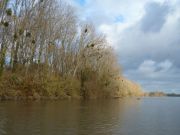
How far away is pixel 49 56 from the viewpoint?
73062 mm

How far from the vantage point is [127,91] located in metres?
123

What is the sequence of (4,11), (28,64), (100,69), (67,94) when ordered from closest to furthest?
(4,11), (28,64), (67,94), (100,69)

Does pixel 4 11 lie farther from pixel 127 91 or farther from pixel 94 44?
pixel 127 91

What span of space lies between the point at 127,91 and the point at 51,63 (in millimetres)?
52636

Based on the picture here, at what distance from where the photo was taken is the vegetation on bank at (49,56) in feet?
184

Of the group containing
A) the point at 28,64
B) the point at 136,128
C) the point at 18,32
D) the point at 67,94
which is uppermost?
the point at 18,32

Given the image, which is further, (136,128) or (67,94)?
(67,94)

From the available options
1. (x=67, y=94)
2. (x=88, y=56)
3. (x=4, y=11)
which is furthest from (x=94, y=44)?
(x=4, y=11)

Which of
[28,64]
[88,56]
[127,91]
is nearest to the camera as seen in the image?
[28,64]

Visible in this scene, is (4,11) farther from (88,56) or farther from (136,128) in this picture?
(136,128)

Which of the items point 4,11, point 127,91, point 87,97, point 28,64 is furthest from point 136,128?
point 127,91

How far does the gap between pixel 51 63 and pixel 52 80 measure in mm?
11117

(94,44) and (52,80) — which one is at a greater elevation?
(94,44)

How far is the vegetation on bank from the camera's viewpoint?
2208 inches
